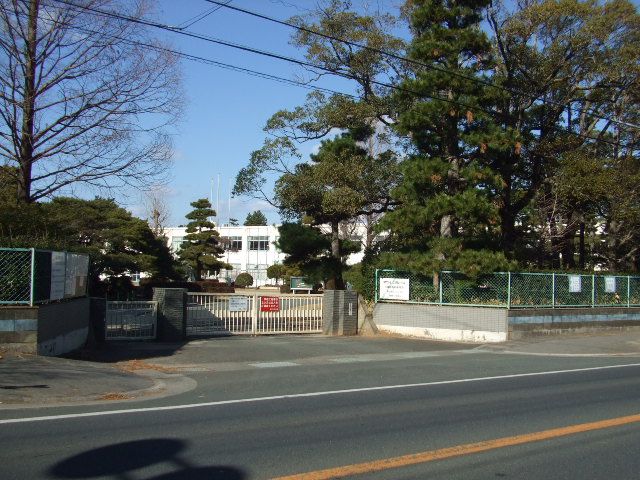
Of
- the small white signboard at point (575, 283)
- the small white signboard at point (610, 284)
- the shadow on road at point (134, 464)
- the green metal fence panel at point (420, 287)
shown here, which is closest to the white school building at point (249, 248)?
the small white signboard at point (610, 284)

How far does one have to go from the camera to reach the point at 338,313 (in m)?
22.6

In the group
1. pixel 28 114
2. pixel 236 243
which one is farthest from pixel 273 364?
pixel 236 243

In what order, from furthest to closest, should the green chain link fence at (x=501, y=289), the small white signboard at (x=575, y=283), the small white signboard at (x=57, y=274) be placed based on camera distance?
the small white signboard at (x=575, y=283) → the green chain link fence at (x=501, y=289) → the small white signboard at (x=57, y=274)

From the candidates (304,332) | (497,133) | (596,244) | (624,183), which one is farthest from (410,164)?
(596,244)

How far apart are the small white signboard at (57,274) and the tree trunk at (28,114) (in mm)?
4451

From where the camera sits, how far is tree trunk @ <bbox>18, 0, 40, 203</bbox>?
58.9 feet

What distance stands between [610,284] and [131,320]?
17.2 m

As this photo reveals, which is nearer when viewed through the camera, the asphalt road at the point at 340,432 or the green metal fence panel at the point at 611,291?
the asphalt road at the point at 340,432

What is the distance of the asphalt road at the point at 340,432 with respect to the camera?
628 cm

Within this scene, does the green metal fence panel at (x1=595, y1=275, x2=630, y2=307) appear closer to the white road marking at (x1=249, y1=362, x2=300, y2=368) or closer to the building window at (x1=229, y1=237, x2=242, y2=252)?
the white road marking at (x1=249, y1=362, x2=300, y2=368)

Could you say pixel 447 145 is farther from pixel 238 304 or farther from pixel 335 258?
pixel 238 304

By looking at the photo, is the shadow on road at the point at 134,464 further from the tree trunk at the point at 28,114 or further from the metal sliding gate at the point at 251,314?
the metal sliding gate at the point at 251,314

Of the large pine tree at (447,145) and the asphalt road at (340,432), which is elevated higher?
the large pine tree at (447,145)

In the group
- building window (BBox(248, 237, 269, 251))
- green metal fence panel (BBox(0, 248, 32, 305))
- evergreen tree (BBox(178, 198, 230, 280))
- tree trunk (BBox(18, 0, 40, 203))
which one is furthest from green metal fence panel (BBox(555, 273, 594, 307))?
building window (BBox(248, 237, 269, 251))
